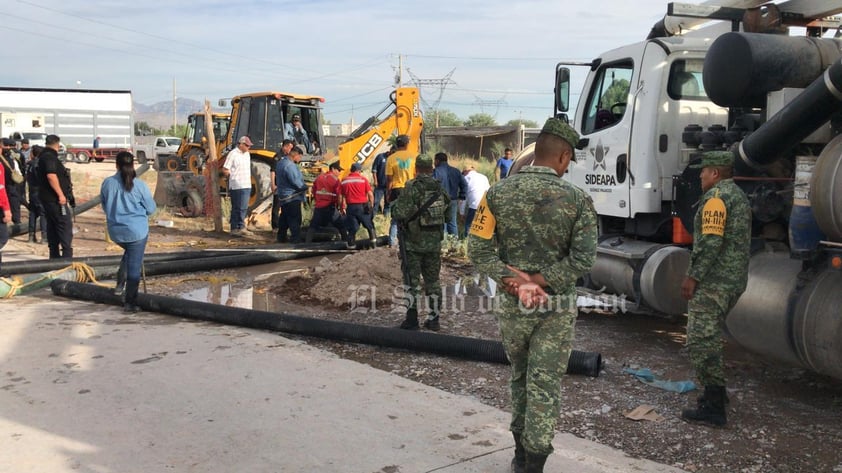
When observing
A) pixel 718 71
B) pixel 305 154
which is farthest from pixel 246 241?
pixel 718 71

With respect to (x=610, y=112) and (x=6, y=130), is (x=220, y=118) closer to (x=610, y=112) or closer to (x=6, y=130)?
(x=610, y=112)

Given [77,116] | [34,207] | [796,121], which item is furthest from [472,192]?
[77,116]

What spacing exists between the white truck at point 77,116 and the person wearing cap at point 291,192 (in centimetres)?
3248

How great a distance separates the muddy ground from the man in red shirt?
1.91 metres

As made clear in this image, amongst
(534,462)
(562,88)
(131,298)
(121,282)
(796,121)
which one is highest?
(562,88)

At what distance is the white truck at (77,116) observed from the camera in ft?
133

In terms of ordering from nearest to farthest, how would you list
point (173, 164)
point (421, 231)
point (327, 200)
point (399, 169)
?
point (421, 231) → point (399, 169) → point (327, 200) → point (173, 164)

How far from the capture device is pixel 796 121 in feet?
15.1

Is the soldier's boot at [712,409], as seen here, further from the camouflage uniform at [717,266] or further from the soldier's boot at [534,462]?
the soldier's boot at [534,462]

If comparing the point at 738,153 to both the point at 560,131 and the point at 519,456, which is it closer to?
the point at 560,131

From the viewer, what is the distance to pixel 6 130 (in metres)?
38.5

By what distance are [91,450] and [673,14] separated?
603 cm

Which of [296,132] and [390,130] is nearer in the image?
[390,130]

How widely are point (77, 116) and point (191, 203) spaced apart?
29965mm
